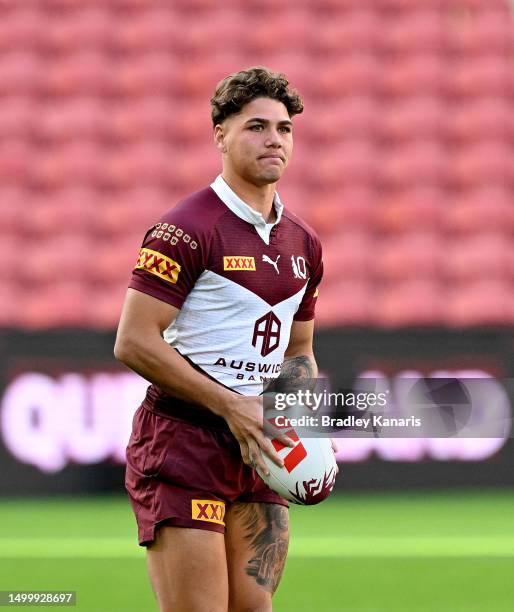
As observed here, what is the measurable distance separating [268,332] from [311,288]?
1.05 ft

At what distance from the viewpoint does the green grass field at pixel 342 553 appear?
255 inches

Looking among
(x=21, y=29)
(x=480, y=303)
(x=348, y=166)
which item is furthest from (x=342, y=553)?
(x=21, y=29)

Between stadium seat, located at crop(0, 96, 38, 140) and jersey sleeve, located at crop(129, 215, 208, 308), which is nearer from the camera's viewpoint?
jersey sleeve, located at crop(129, 215, 208, 308)

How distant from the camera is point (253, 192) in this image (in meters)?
4.06

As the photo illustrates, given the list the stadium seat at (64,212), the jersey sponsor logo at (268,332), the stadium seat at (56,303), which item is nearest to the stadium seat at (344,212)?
the stadium seat at (64,212)

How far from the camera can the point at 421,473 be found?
9.50 metres

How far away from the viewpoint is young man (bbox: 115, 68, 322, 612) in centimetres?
382

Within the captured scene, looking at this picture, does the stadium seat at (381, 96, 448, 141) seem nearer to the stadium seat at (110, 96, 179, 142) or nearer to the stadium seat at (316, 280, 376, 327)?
the stadium seat at (316, 280, 376, 327)

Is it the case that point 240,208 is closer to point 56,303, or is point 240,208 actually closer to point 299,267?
point 299,267

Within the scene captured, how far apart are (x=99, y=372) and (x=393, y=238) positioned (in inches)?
118

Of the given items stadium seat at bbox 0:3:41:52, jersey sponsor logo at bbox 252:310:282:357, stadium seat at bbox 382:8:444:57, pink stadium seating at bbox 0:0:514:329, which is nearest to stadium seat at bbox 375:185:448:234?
pink stadium seating at bbox 0:0:514:329

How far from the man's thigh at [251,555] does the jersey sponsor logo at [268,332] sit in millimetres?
498

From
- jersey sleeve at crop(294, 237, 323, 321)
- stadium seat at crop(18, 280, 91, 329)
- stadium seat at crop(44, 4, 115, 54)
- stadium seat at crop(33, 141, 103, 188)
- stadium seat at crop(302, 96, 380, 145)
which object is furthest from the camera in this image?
stadium seat at crop(44, 4, 115, 54)

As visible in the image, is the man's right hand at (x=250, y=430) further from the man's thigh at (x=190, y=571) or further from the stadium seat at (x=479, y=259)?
the stadium seat at (x=479, y=259)
